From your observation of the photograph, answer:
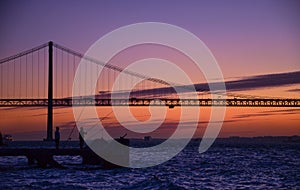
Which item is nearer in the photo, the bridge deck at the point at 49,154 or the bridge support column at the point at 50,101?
the bridge deck at the point at 49,154

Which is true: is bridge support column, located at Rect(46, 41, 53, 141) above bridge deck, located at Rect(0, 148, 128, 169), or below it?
above

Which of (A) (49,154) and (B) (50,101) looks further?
(B) (50,101)

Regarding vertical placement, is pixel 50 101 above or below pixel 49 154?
above

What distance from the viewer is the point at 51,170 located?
118ft

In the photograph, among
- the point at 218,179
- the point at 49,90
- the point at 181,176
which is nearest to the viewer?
the point at 218,179

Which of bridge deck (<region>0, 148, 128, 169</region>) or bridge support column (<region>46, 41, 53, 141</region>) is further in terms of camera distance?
bridge support column (<region>46, 41, 53, 141</region>)

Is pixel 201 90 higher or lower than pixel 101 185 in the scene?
higher

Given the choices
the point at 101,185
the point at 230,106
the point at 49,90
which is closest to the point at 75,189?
the point at 101,185

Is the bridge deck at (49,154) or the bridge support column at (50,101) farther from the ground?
the bridge support column at (50,101)

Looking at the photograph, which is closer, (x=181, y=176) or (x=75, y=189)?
(x=75, y=189)

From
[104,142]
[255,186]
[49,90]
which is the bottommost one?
[255,186]

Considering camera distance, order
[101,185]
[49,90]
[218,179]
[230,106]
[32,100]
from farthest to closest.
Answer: [230,106] → [32,100] → [49,90] → [218,179] → [101,185]

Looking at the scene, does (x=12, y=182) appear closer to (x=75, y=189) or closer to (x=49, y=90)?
(x=75, y=189)

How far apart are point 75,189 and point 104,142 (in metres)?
10.0
